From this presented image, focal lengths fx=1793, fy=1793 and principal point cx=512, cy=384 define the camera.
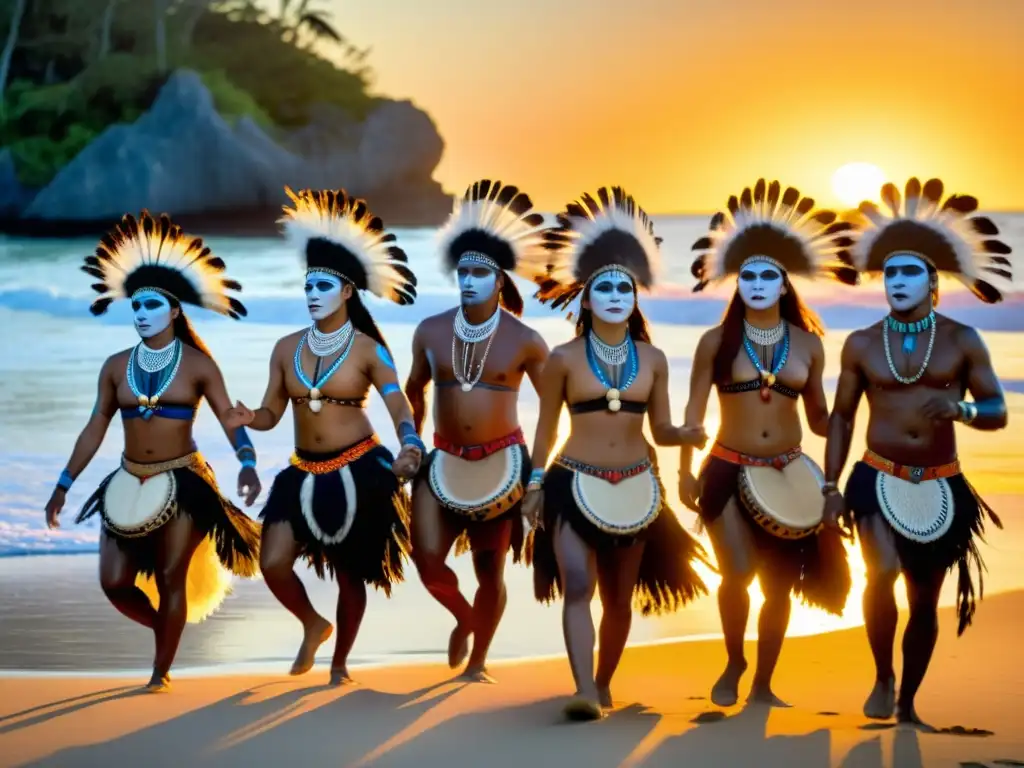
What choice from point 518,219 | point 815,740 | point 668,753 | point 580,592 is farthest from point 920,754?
point 518,219

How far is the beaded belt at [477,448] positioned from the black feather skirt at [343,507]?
23cm

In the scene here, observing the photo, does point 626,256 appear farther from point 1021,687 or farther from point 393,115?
point 393,115

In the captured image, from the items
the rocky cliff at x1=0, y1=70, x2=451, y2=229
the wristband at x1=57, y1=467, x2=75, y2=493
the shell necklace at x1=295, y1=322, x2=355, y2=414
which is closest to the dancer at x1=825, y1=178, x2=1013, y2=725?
the shell necklace at x1=295, y1=322, x2=355, y2=414

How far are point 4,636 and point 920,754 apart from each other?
439 cm

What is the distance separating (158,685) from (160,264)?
1662mm

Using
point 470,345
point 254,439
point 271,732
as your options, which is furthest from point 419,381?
point 254,439

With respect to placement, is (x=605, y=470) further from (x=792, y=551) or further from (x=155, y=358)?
(x=155, y=358)

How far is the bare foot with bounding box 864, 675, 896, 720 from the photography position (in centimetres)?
641

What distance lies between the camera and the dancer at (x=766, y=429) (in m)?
6.61

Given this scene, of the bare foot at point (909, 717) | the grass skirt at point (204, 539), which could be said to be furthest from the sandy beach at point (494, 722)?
the grass skirt at point (204, 539)

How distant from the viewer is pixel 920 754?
231 inches

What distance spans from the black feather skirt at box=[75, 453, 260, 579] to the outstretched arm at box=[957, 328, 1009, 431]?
282 cm

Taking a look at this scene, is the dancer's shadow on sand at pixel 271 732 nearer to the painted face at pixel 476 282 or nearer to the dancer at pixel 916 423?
the painted face at pixel 476 282

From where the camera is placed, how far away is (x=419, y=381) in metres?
7.23
